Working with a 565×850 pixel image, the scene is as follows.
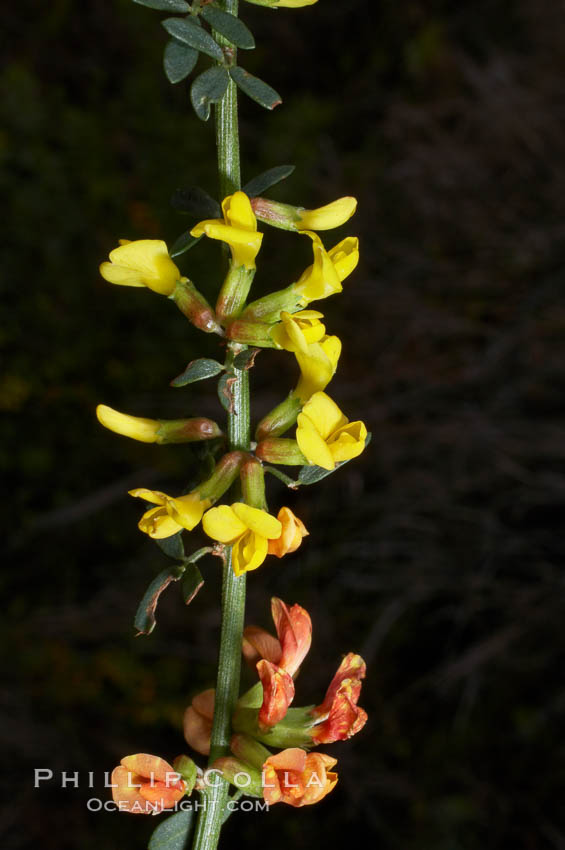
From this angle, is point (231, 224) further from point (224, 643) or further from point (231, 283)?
point (224, 643)

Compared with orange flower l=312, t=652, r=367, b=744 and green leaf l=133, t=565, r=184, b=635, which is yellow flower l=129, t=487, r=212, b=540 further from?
orange flower l=312, t=652, r=367, b=744

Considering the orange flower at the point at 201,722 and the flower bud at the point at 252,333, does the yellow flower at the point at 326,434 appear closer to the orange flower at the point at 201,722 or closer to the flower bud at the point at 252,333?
the flower bud at the point at 252,333

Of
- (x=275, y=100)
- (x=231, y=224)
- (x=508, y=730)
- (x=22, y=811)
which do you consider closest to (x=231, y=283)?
(x=231, y=224)

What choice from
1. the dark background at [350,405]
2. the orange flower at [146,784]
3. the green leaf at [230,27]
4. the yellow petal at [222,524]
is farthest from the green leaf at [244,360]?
the dark background at [350,405]

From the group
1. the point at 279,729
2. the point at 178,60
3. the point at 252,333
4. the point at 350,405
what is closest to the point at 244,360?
the point at 252,333

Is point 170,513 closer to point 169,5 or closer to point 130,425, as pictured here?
point 130,425

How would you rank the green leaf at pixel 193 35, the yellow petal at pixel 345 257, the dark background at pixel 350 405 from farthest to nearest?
the dark background at pixel 350 405 < the yellow petal at pixel 345 257 < the green leaf at pixel 193 35
